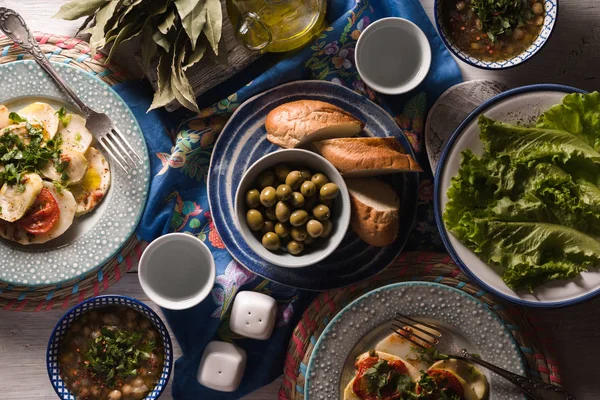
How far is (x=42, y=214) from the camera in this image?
229cm

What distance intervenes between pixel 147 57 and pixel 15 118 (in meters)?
0.56

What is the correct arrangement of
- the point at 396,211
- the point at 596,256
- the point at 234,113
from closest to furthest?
the point at 596,256 < the point at 396,211 < the point at 234,113

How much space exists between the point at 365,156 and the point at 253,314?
0.71m

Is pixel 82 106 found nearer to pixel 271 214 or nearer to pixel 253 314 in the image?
pixel 271 214

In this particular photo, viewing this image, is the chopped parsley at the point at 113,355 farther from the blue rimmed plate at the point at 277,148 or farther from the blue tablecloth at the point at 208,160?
the blue rimmed plate at the point at 277,148

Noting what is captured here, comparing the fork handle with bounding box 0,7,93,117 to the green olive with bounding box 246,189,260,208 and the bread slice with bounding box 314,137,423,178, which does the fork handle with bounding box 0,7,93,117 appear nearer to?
the green olive with bounding box 246,189,260,208

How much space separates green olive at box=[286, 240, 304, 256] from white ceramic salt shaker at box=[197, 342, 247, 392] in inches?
18.3

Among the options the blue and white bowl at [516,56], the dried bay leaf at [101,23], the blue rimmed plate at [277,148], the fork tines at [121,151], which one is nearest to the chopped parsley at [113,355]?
the blue rimmed plate at [277,148]

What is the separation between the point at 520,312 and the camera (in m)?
2.30

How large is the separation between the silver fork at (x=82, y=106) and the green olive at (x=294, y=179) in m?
0.63

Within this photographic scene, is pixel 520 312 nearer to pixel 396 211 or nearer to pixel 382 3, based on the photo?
pixel 396 211

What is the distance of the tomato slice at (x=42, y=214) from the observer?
2291 millimetres

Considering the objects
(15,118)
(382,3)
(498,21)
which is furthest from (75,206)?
(498,21)

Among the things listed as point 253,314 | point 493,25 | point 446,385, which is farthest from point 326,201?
point 493,25
